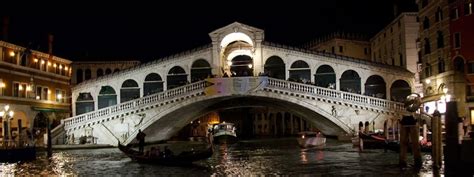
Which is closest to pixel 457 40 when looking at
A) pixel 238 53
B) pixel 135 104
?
pixel 238 53

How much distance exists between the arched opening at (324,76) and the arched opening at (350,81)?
0.56 metres

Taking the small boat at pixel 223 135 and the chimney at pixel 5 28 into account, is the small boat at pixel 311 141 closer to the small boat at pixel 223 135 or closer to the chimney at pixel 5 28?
the small boat at pixel 223 135

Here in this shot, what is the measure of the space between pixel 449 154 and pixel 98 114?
22932 mm

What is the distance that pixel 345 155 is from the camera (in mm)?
22422

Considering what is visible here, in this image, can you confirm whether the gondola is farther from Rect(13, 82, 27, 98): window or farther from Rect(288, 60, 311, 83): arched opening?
Rect(13, 82, 27, 98): window

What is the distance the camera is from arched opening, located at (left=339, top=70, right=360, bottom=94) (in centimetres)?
3369

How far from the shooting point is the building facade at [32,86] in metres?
32.9

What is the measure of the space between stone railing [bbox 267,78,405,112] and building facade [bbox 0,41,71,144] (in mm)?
13194

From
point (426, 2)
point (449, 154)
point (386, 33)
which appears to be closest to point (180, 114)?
point (426, 2)

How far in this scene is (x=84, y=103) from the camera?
36438 mm

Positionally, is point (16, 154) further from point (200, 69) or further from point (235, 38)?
point (235, 38)

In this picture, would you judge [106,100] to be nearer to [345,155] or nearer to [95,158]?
[95,158]

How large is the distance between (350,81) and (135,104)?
11.9 m

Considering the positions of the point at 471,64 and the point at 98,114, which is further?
the point at 98,114
